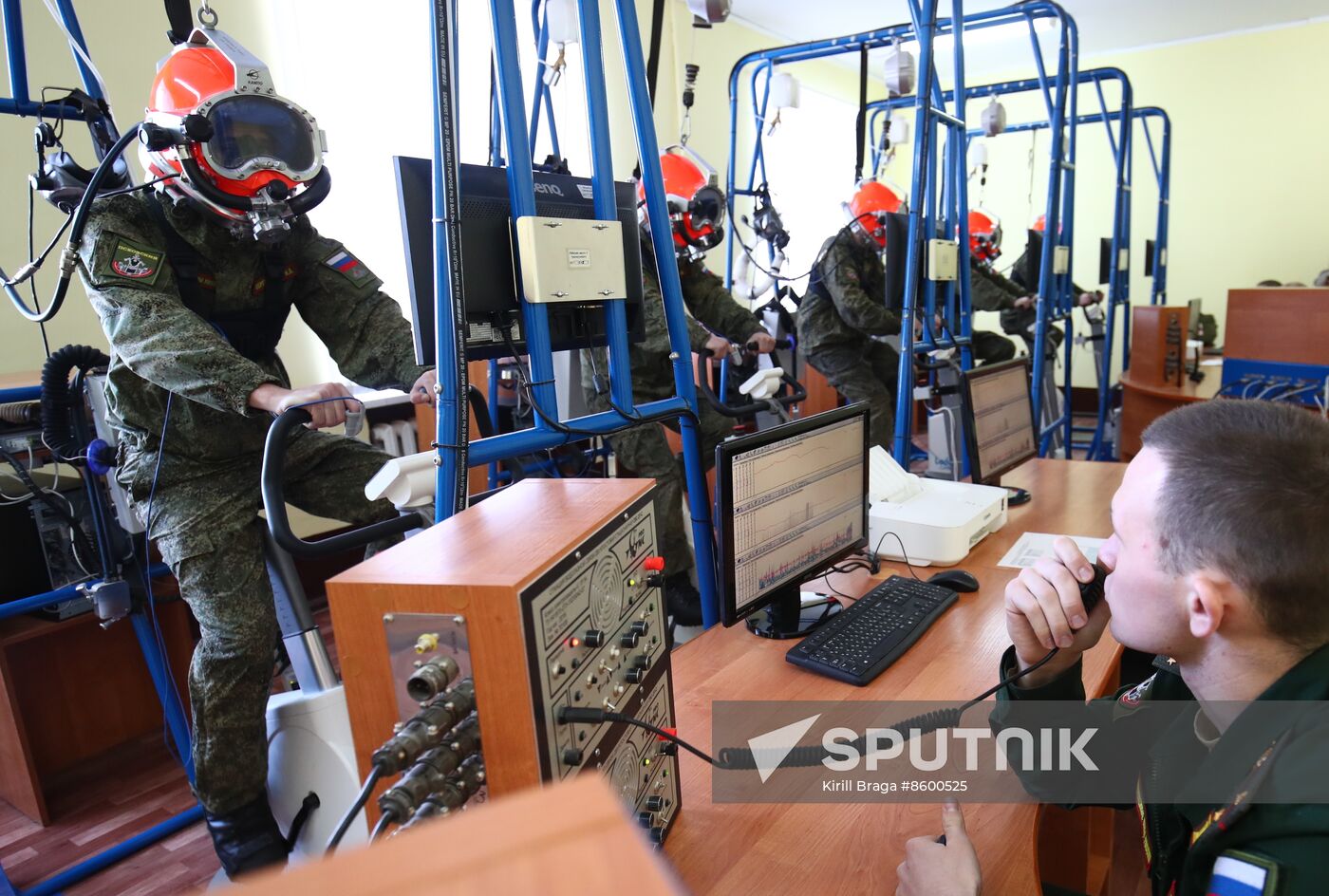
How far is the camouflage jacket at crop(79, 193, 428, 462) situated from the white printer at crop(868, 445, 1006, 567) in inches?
43.8

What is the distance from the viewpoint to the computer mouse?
161 cm

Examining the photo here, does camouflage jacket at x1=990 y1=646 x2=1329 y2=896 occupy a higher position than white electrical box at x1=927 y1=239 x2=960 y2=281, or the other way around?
white electrical box at x1=927 y1=239 x2=960 y2=281

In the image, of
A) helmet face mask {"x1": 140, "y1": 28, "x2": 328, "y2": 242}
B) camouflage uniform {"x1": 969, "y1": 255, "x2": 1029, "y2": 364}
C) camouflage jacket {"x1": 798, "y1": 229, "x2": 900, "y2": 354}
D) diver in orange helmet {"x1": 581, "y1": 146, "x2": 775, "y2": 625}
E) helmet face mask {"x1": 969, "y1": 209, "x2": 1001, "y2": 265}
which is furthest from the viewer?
helmet face mask {"x1": 969, "y1": 209, "x2": 1001, "y2": 265}

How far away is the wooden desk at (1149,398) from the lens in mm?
3984

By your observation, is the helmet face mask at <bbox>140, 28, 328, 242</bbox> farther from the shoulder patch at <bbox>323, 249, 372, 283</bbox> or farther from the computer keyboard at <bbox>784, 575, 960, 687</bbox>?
the computer keyboard at <bbox>784, 575, 960, 687</bbox>

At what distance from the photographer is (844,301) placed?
172 inches

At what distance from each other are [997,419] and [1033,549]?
529mm

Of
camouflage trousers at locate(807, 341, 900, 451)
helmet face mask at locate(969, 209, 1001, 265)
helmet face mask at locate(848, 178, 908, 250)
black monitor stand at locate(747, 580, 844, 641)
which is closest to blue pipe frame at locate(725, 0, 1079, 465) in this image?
helmet face mask at locate(848, 178, 908, 250)

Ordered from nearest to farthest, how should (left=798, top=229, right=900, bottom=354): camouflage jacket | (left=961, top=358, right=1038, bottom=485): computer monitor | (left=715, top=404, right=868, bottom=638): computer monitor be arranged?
(left=715, top=404, right=868, bottom=638): computer monitor
(left=961, top=358, right=1038, bottom=485): computer monitor
(left=798, top=229, right=900, bottom=354): camouflage jacket

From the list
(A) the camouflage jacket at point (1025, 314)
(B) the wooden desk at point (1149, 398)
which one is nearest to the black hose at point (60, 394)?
(B) the wooden desk at point (1149, 398)

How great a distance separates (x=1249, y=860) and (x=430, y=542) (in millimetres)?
725

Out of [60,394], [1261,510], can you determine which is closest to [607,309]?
[1261,510]

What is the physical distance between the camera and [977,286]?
602 centimetres
